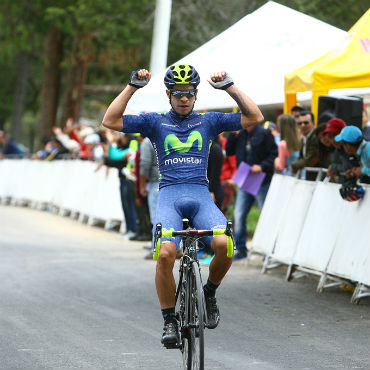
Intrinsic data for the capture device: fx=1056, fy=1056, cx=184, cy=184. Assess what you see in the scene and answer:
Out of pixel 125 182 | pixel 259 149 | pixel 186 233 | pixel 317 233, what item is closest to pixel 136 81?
pixel 186 233

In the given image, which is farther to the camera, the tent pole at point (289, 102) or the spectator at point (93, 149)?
the spectator at point (93, 149)

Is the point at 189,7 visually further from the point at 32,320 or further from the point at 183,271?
the point at 183,271

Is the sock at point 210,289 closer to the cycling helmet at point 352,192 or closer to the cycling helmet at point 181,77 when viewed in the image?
the cycling helmet at point 181,77

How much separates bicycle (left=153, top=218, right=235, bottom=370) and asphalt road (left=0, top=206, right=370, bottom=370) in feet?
1.67

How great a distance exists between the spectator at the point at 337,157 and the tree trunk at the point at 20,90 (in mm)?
33846

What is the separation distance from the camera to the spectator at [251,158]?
50.9ft

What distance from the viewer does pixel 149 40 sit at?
32.7m

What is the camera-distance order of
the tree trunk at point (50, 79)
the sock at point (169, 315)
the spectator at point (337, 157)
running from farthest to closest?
the tree trunk at point (50, 79)
the spectator at point (337, 157)
the sock at point (169, 315)

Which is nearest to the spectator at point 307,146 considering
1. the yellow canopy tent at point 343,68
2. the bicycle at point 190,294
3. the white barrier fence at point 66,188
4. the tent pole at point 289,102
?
the tent pole at point 289,102

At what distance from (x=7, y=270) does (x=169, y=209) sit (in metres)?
6.62

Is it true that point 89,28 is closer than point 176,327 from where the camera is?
No

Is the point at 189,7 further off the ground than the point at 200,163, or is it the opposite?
the point at 189,7

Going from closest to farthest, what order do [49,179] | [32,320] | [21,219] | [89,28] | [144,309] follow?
[32,320] → [144,309] → [21,219] → [49,179] → [89,28]

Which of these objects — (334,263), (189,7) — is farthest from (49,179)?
(334,263)
